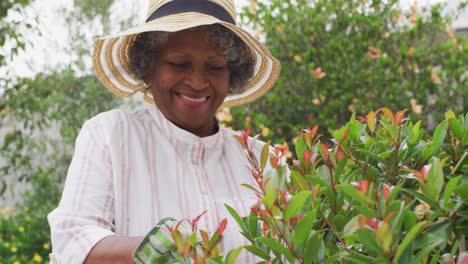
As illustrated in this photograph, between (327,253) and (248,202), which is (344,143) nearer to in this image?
(327,253)

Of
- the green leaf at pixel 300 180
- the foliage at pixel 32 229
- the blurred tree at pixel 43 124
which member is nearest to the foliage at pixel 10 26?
the blurred tree at pixel 43 124

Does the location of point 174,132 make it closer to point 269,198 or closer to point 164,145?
point 164,145

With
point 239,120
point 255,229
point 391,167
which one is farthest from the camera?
point 239,120

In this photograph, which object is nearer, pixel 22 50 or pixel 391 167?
pixel 391 167

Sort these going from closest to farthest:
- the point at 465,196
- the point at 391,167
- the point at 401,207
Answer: the point at 401,207, the point at 465,196, the point at 391,167

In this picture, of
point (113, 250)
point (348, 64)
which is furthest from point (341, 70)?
point (113, 250)

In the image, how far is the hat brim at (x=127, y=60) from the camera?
2.26 meters

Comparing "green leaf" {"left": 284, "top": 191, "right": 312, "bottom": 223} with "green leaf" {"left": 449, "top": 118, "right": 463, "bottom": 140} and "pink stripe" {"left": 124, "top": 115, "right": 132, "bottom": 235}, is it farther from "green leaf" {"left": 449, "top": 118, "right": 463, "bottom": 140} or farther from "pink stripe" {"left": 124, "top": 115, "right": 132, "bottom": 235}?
"pink stripe" {"left": 124, "top": 115, "right": 132, "bottom": 235}

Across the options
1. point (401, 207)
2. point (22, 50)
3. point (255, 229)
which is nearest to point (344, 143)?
point (255, 229)

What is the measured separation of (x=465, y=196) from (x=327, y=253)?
239 millimetres

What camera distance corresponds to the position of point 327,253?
1259mm

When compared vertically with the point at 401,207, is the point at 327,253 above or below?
below

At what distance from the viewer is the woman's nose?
2230 mm

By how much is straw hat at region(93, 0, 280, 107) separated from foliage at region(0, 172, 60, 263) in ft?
12.5
